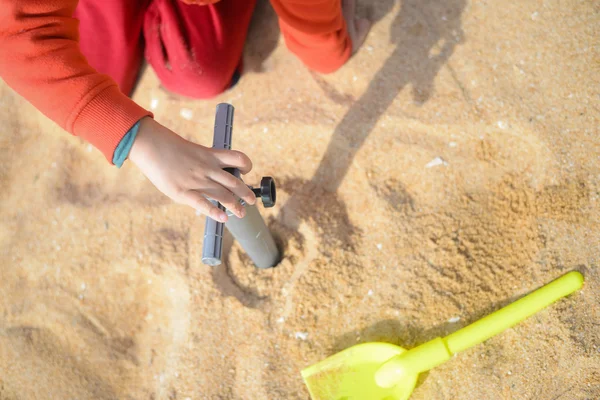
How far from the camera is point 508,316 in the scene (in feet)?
3.17


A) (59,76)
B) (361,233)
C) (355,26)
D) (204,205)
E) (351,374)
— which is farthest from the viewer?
(355,26)

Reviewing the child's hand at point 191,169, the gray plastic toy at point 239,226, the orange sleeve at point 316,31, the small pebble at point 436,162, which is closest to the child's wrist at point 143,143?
the child's hand at point 191,169

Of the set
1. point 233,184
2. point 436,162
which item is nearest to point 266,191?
point 233,184

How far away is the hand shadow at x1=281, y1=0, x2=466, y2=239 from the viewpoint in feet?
3.93

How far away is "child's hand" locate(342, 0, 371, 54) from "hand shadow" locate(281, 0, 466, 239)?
8 centimetres

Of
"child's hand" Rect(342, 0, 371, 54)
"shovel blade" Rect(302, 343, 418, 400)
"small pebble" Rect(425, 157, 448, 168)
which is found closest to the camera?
"shovel blade" Rect(302, 343, 418, 400)

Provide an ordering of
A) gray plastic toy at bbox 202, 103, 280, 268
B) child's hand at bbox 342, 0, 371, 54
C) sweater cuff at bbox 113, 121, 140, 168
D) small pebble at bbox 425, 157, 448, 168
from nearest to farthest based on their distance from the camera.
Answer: gray plastic toy at bbox 202, 103, 280, 268
sweater cuff at bbox 113, 121, 140, 168
small pebble at bbox 425, 157, 448, 168
child's hand at bbox 342, 0, 371, 54

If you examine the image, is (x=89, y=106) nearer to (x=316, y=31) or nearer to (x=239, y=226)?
(x=239, y=226)

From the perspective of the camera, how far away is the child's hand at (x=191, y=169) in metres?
0.84

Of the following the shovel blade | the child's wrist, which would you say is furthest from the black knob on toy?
the shovel blade

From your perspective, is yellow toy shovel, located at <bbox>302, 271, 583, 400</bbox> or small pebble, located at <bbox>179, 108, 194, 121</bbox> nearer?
yellow toy shovel, located at <bbox>302, 271, 583, 400</bbox>

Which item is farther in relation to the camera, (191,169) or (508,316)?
(508,316)

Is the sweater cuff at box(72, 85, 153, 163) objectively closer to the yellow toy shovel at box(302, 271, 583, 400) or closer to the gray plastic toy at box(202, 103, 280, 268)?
the gray plastic toy at box(202, 103, 280, 268)

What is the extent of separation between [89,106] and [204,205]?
12.4 inches
